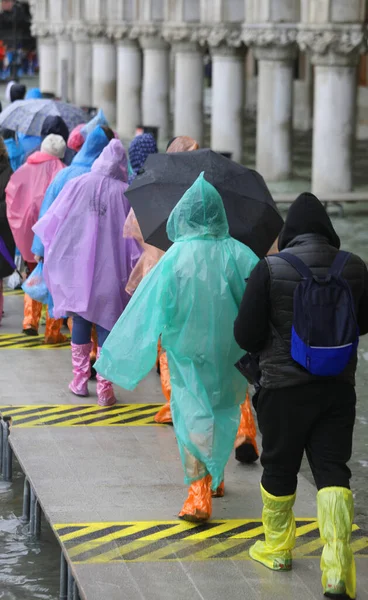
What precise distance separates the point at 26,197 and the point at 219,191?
10.5 ft

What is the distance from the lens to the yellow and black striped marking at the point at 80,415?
29.5ft

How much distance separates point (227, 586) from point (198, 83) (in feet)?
71.4

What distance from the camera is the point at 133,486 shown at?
7.79 metres

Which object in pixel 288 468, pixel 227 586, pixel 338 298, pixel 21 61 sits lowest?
pixel 21 61

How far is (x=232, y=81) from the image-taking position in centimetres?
2514

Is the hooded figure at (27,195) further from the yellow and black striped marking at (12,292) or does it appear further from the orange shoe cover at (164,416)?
the orange shoe cover at (164,416)

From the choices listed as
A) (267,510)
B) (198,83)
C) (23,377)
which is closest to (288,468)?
(267,510)

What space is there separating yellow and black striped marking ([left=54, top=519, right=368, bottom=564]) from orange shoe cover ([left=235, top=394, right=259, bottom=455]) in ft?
3.25

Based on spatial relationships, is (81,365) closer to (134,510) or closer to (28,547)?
(28,547)

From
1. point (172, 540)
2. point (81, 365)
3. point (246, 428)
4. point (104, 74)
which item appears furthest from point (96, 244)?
point (104, 74)

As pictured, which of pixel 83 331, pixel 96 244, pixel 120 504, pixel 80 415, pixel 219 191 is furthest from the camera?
pixel 83 331

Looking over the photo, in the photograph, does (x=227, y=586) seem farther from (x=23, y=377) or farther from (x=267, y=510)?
(x=23, y=377)

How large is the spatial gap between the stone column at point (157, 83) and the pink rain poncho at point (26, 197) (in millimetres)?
19258

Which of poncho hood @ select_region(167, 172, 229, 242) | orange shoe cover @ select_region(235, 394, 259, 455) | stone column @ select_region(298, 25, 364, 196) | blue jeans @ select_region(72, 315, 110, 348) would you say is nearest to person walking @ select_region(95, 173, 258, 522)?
poncho hood @ select_region(167, 172, 229, 242)
